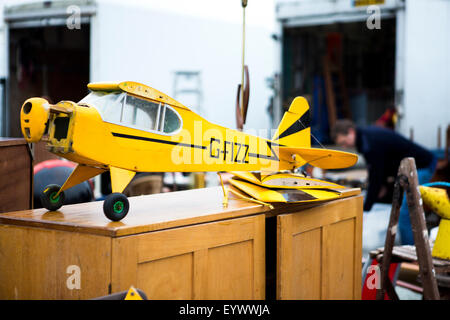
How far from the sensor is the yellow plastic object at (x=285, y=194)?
2.06m

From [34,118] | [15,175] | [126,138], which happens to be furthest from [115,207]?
[15,175]

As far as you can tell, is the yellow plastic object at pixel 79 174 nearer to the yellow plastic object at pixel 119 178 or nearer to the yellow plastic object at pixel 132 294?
the yellow plastic object at pixel 119 178

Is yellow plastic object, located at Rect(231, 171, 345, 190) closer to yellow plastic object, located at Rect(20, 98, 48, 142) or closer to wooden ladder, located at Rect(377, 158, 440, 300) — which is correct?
wooden ladder, located at Rect(377, 158, 440, 300)

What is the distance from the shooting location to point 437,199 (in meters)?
2.68

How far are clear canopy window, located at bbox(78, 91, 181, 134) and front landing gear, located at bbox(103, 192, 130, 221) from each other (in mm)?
234

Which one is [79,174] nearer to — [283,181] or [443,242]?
[283,181]

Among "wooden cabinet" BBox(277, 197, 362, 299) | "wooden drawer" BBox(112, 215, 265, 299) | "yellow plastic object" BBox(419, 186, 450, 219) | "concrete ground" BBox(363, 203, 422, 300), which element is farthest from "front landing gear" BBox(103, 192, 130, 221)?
"concrete ground" BBox(363, 203, 422, 300)

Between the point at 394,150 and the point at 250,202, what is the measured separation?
8.60 ft

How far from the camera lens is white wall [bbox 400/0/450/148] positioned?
6.02 m

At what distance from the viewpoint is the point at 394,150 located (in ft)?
14.3

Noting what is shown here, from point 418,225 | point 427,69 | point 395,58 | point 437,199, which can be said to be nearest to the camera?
point 418,225

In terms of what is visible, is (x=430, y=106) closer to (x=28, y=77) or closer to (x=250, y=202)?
(x=250, y=202)

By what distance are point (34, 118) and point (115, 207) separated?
34 centimetres

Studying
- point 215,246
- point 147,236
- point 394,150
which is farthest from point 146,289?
point 394,150
